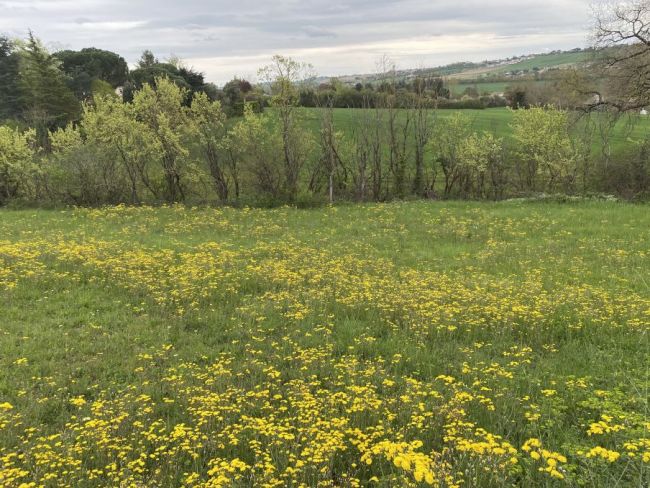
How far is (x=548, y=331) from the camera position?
26.1ft

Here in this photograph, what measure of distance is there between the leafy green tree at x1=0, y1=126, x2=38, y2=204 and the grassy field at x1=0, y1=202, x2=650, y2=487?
971 centimetres

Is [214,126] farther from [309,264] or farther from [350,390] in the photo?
[350,390]

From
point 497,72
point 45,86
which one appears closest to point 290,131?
point 45,86

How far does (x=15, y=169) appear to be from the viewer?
2231 cm

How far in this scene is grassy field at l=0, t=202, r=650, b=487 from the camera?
450 centimetres

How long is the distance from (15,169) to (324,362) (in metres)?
21.9

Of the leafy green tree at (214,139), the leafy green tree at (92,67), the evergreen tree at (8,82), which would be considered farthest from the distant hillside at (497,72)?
the leafy green tree at (92,67)

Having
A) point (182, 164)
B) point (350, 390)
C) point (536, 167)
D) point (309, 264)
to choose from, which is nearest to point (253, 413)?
point (350, 390)

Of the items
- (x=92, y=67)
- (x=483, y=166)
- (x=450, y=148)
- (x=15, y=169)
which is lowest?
(x=483, y=166)

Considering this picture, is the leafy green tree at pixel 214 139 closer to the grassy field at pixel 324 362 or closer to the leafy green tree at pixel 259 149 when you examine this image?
the leafy green tree at pixel 259 149

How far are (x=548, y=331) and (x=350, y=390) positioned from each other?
13.2 ft

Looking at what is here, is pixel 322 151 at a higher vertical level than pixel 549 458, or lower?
higher

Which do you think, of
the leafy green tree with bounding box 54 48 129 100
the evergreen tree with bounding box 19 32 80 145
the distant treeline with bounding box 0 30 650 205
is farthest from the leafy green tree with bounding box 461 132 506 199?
the leafy green tree with bounding box 54 48 129 100

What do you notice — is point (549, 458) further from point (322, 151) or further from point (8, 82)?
point (8, 82)
